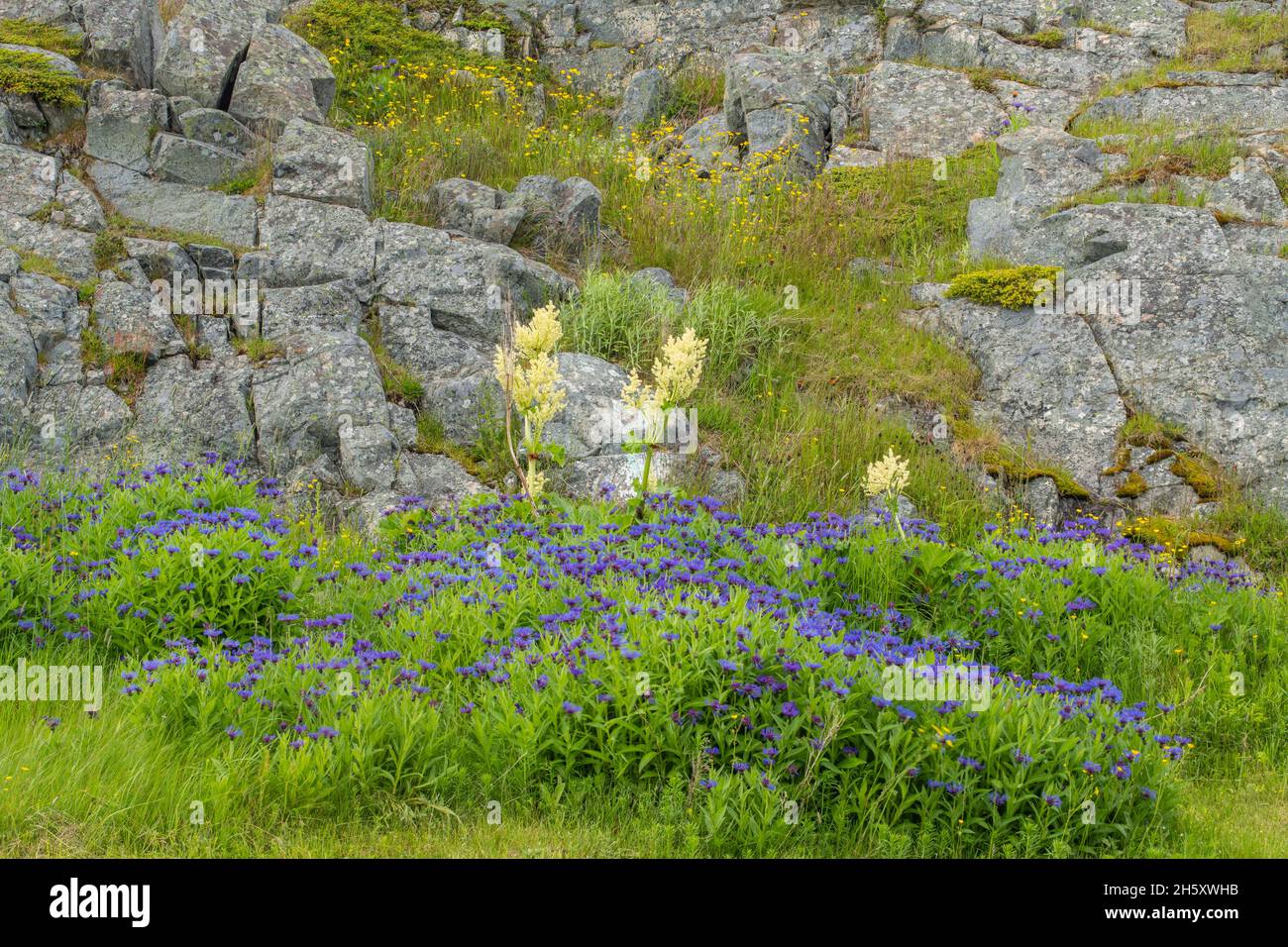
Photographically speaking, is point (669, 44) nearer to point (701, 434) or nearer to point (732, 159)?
point (732, 159)

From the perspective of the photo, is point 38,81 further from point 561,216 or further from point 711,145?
point 711,145

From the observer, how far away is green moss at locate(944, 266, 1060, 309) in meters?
11.3

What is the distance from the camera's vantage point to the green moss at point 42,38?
13.0m

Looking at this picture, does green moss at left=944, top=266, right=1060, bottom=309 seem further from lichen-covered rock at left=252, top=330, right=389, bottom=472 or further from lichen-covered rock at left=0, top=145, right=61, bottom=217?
lichen-covered rock at left=0, top=145, right=61, bottom=217

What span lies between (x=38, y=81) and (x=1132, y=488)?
1210 cm

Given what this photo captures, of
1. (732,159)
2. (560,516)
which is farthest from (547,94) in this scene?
(560,516)

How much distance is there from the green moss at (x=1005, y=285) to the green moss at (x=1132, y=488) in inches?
96.6

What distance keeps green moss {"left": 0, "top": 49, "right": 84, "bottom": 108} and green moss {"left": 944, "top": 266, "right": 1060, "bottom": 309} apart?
991cm

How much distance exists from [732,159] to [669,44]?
4.47 meters

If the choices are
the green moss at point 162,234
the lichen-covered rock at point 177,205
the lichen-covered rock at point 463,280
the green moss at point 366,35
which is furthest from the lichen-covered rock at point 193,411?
the green moss at point 366,35

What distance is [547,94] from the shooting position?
17344mm

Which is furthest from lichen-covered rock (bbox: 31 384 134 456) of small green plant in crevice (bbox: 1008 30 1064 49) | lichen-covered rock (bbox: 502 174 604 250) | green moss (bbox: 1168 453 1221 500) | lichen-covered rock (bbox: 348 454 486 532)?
small green plant in crevice (bbox: 1008 30 1064 49)

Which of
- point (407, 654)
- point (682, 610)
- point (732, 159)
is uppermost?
point (732, 159)

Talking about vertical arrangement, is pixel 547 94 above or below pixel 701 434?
above
